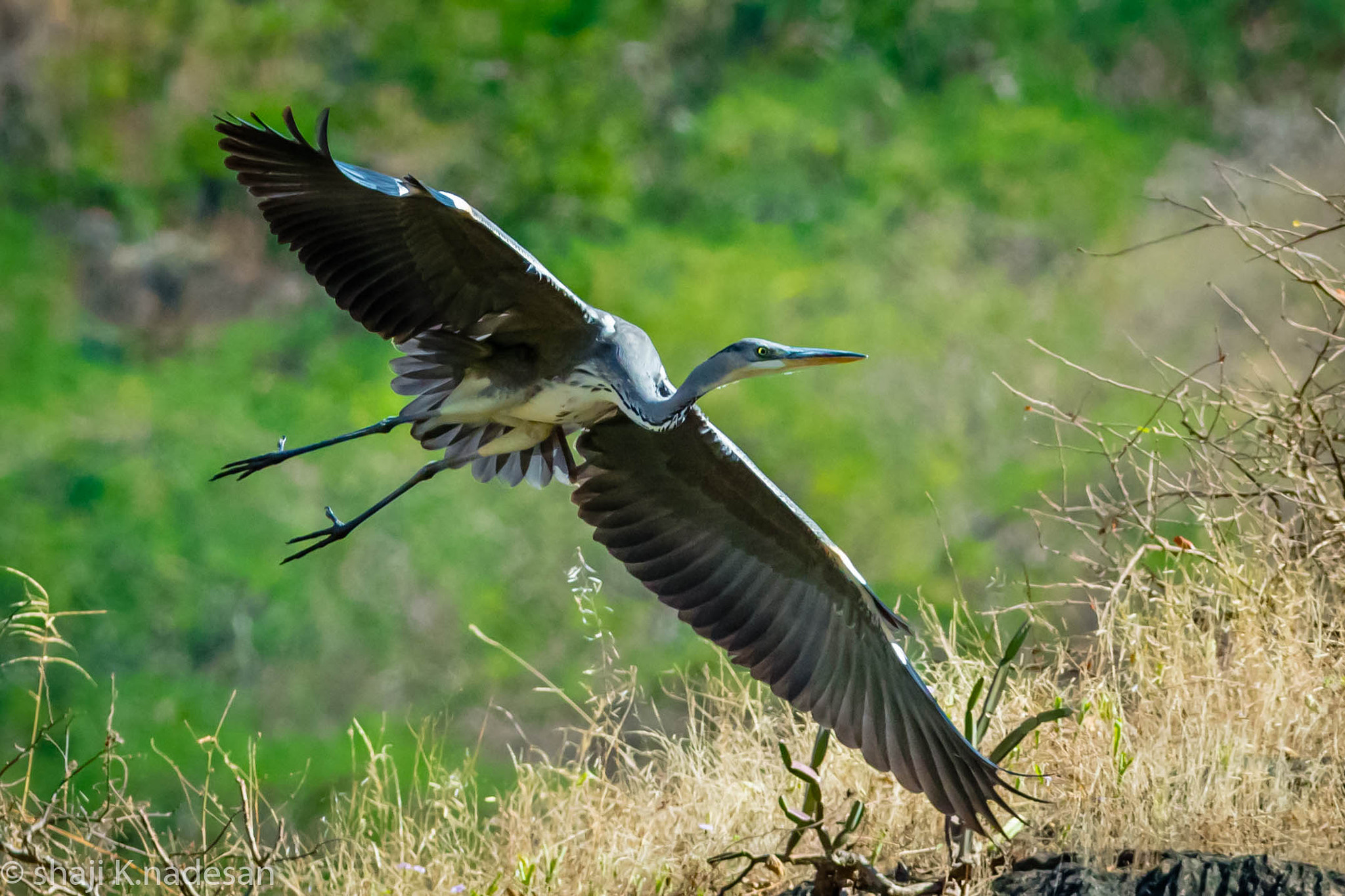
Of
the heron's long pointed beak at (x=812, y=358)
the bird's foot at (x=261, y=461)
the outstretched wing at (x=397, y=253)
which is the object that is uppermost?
the heron's long pointed beak at (x=812, y=358)

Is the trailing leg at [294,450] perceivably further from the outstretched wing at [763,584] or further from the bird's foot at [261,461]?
the outstretched wing at [763,584]

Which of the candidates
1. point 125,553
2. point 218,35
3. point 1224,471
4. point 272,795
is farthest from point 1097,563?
point 218,35

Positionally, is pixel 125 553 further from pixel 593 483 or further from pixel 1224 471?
pixel 1224 471

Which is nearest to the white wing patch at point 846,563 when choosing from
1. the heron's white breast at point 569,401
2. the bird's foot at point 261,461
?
the heron's white breast at point 569,401

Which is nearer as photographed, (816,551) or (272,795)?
(816,551)

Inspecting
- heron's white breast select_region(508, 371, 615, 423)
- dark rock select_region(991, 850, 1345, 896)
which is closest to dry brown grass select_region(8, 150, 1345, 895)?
dark rock select_region(991, 850, 1345, 896)

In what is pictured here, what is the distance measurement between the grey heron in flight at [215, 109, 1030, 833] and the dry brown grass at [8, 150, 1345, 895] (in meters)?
0.43

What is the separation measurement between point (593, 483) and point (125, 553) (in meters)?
4.99

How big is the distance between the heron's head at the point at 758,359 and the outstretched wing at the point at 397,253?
19.7 inches

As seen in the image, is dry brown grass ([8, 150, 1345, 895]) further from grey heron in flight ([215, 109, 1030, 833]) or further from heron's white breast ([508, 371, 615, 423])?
heron's white breast ([508, 371, 615, 423])

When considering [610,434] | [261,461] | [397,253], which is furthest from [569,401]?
[261,461]

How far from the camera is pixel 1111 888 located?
3.30 metres

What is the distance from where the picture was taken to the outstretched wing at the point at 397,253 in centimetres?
343

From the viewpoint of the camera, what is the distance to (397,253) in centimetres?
362
